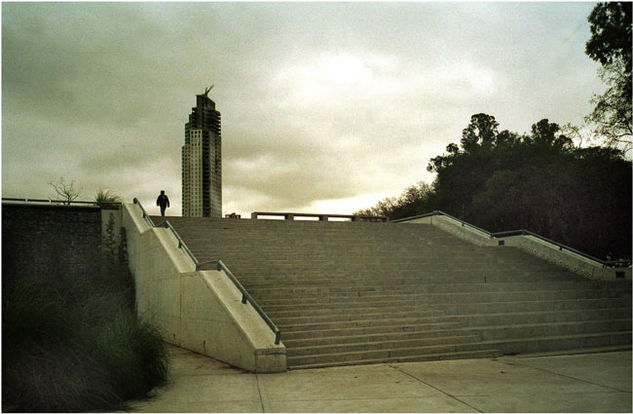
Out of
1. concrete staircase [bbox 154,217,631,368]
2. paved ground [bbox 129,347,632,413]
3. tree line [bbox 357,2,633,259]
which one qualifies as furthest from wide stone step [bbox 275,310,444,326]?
tree line [bbox 357,2,633,259]

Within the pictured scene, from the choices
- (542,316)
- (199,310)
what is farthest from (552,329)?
(199,310)

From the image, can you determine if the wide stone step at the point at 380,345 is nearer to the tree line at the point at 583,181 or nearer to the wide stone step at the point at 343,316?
the wide stone step at the point at 343,316

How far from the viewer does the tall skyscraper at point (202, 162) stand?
80688 mm

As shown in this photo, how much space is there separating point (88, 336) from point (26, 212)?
17410 millimetres

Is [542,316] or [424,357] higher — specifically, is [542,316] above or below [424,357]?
above

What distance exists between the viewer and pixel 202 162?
8444cm

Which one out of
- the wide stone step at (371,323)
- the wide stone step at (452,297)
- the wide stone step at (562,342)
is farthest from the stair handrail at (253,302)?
the wide stone step at (562,342)

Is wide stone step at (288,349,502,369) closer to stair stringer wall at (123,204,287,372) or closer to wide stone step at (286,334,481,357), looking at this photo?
wide stone step at (286,334,481,357)

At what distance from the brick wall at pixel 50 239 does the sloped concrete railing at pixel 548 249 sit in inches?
586

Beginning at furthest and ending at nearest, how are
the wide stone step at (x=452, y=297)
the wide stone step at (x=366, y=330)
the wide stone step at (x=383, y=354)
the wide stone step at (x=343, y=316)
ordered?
the wide stone step at (x=452, y=297) < the wide stone step at (x=343, y=316) < the wide stone step at (x=366, y=330) < the wide stone step at (x=383, y=354)

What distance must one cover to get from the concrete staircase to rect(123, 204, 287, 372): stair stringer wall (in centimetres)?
73

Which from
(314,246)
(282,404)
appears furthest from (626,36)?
(282,404)

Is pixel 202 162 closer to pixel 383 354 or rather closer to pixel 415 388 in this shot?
pixel 383 354

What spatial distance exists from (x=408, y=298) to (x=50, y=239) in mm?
15746
